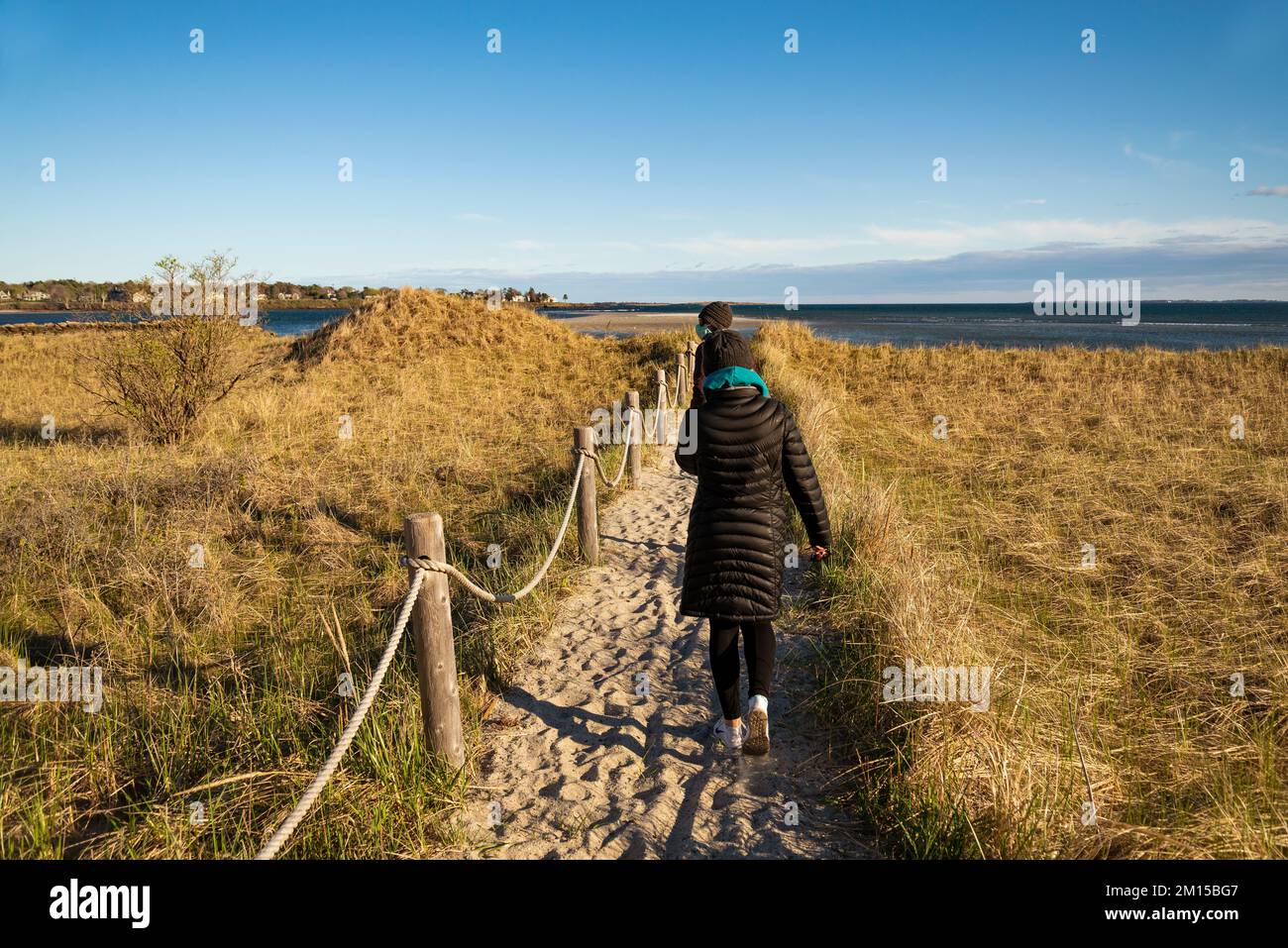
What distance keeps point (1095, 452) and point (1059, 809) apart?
9077 millimetres

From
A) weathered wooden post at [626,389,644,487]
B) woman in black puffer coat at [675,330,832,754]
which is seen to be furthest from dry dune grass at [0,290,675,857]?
woman in black puffer coat at [675,330,832,754]

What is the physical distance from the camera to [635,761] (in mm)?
3607

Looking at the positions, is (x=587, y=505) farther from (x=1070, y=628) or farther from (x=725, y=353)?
(x=1070, y=628)

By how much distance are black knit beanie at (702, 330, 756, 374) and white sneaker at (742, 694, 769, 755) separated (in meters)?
1.62

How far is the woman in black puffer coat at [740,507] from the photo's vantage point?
324 centimetres

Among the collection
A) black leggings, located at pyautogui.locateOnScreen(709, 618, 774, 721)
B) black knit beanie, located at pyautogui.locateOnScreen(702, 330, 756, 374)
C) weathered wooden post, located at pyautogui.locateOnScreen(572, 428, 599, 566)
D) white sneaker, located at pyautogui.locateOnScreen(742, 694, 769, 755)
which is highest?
black knit beanie, located at pyautogui.locateOnScreen(702, 330, 756, 374)

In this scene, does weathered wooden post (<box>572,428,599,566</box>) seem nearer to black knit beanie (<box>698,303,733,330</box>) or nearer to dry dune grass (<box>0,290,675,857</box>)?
dry dune grass (<box>0,290,675,857</box>)

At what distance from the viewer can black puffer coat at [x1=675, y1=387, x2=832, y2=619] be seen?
3.23m

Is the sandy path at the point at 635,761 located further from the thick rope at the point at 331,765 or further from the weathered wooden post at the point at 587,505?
the thick rope at the point at 331,765

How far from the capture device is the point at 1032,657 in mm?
4426

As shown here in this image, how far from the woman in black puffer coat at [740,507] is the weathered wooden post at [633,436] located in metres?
5.05

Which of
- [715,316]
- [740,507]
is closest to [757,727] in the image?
[740,507]
